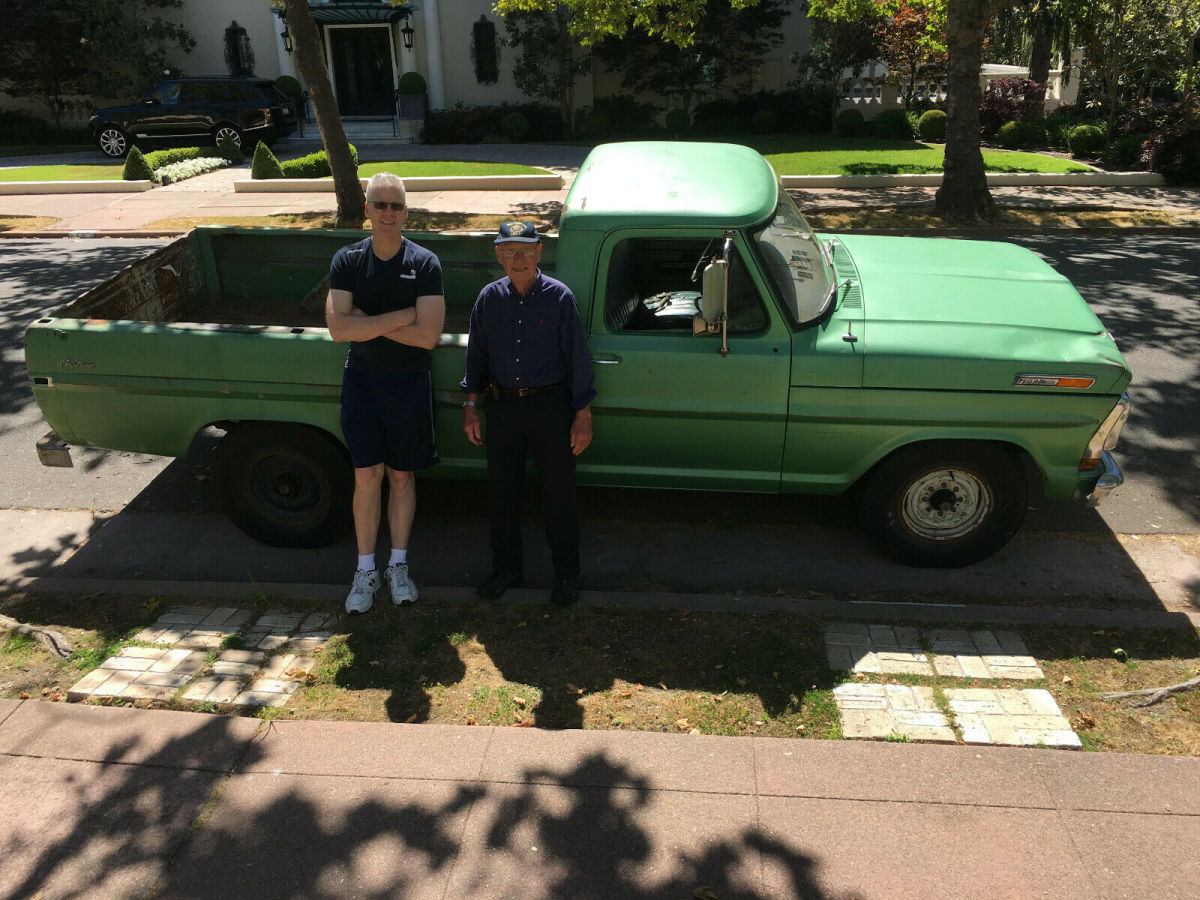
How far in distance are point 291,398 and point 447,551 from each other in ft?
4.02

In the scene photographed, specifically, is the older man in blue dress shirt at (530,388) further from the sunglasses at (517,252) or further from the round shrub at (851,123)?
the round shrub at (851,123)

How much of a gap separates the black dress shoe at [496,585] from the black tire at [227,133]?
20.2 meters

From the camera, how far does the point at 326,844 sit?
3514 mm

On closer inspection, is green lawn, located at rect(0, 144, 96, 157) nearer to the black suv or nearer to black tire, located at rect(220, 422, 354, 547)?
the black suv

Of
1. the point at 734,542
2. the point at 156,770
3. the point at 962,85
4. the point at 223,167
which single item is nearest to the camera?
the point at 156,770

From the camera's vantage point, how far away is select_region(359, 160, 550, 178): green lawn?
18906 mm

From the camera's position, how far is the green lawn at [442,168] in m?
18.9

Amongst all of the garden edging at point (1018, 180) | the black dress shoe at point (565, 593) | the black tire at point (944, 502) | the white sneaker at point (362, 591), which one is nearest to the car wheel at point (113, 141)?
the garden edging at point (1018, 180)

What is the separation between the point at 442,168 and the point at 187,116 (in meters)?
7.00

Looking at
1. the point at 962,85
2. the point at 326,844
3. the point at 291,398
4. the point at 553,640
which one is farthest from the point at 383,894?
the point at 962,85

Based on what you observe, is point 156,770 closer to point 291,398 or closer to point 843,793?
point 291,398

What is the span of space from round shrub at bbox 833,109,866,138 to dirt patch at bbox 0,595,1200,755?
2195 cm

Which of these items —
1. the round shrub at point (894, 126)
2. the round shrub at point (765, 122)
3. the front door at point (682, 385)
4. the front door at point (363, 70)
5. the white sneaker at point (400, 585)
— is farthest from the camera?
the front door at point (363, 70)

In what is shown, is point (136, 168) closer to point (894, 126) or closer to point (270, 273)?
point (270, 273)
